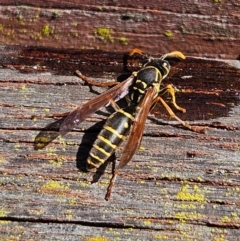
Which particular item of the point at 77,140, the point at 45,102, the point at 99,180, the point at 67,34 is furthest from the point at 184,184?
the point at 67,34

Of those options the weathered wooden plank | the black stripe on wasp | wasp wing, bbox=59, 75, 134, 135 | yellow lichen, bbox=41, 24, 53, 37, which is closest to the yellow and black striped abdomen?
the black stripe on wasp

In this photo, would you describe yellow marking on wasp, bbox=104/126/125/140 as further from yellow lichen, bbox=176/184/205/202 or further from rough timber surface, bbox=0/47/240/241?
yellow lichen, bbox=176/184/205/202

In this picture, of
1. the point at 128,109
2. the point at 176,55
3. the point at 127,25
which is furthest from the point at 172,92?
the point at 127,25

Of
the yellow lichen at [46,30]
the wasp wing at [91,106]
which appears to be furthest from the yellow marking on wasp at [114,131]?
the yellow lichen at [46,30]

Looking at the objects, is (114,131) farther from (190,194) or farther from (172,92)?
(190,194)

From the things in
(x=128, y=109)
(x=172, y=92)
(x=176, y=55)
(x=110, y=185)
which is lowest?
(x=128, y=109)

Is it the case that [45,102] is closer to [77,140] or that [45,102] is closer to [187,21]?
[77,140]
